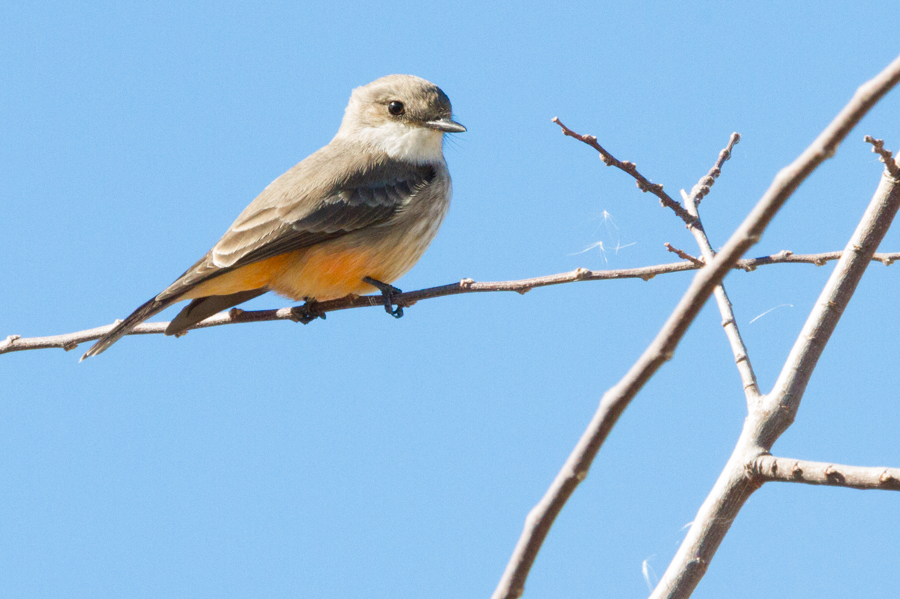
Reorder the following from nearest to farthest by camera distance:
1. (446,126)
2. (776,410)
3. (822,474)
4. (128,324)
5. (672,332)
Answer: (672,332)
(822,474)
(776,410)
(128,324)
(446,126)

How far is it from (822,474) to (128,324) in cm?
386

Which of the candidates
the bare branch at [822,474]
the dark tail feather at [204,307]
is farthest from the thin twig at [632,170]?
the dark tail feather at [204,307]

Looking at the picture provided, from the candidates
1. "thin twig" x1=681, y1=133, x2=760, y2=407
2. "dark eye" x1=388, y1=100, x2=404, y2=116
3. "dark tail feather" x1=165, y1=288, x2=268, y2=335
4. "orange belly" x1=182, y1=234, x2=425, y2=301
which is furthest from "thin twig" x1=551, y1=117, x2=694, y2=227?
"dark eye" x1=388, y1=100, x2=404, y2=116

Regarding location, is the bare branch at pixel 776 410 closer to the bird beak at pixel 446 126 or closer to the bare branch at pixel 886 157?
the bare branch at pixel 886 157

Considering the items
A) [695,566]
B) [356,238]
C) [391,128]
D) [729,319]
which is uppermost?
[391,128]

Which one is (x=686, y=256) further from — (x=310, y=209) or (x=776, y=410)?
(x=310, y=209)

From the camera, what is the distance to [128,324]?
16.8ft

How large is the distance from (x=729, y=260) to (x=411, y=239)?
4.32 metres

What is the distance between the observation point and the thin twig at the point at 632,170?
377cm

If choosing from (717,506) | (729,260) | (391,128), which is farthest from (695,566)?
(391,128)

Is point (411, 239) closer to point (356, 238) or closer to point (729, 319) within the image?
point (356, 238)

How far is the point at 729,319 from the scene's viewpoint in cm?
345

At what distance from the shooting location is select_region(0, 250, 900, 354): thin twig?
3611 millimetres

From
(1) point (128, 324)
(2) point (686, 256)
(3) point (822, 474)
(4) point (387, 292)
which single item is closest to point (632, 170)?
(2) point (686, 256)
